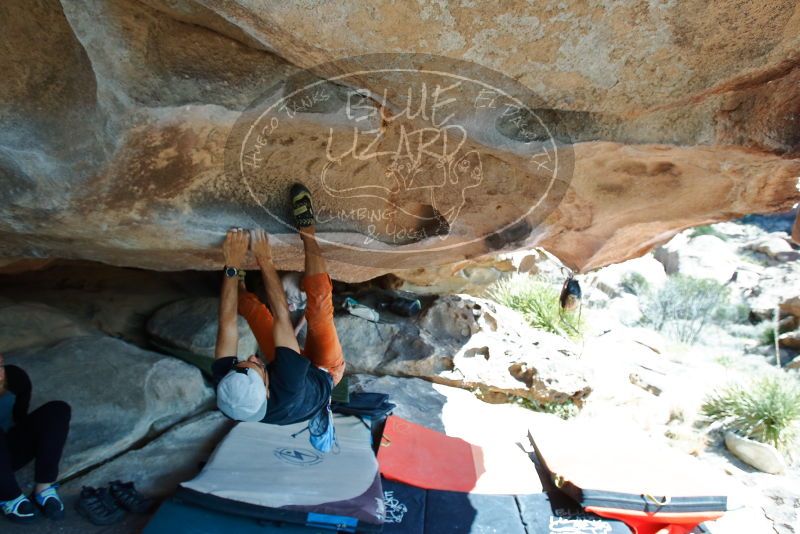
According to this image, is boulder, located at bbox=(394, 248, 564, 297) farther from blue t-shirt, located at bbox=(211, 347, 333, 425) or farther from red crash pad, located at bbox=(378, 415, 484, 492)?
blue t-shirt, located at bbox=(211, 347, 333, 425)

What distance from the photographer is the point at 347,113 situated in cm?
232

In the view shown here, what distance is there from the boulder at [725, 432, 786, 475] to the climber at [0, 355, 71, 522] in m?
5.90

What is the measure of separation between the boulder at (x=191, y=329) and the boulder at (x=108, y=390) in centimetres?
37

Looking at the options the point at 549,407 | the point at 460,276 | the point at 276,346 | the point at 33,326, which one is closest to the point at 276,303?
the point at 276,346

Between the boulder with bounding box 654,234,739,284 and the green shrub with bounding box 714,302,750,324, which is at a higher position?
the boulder with bounding box 654,234,739,284

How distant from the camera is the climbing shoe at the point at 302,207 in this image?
2699 millimetres

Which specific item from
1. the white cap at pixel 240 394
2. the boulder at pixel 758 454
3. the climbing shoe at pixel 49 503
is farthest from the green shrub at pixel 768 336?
the climbing shoe at pixel 49 503

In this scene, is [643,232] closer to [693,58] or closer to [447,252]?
[447,252]

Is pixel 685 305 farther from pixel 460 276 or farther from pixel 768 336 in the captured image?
pixel 460 276

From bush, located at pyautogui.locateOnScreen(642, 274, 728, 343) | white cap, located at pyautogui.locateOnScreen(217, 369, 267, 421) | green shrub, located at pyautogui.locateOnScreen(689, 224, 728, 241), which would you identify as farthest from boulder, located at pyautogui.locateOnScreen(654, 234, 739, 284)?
white cap, located at pyautogui.locateOnScreen(217, 369, 267, 421)

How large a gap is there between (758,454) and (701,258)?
1403cm
